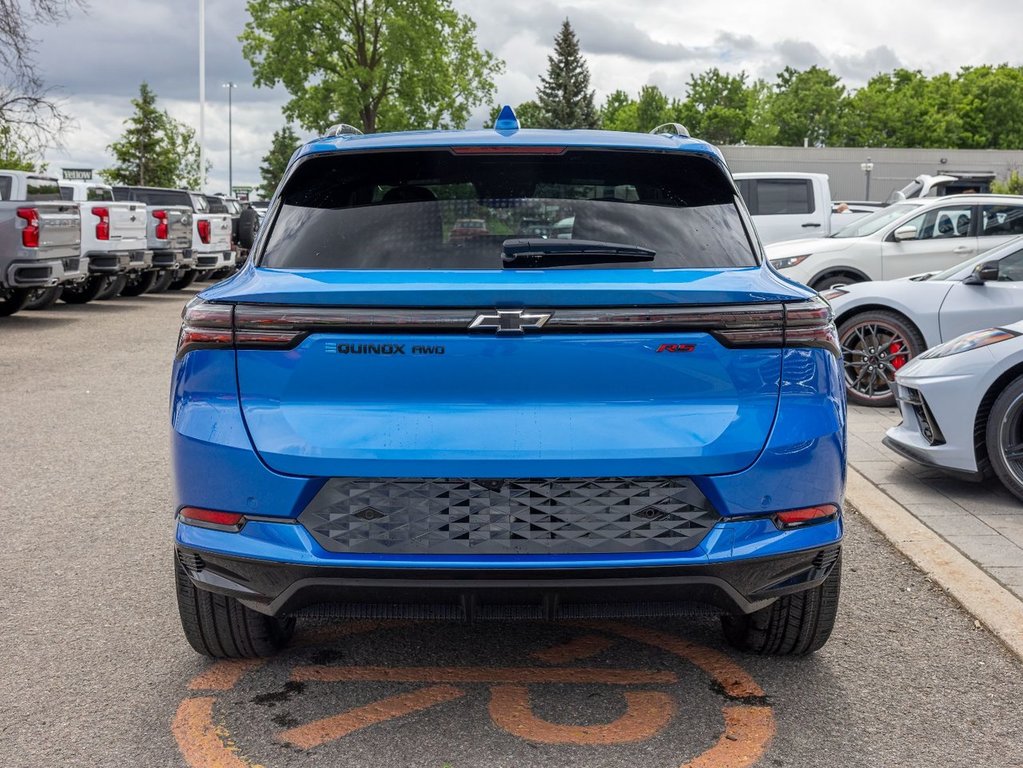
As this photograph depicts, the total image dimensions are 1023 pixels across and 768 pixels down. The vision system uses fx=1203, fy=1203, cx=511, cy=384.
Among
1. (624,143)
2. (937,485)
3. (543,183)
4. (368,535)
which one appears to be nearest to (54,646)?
(368,535)

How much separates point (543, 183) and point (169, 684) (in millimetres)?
1969

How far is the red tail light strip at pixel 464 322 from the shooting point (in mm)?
3176

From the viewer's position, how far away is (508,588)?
3209 mm

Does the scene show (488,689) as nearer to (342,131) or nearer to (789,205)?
(342,131)

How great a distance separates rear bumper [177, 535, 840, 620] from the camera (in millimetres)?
3197

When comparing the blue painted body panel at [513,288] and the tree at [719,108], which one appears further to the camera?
the tree at [719,108]

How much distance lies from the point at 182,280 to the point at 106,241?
764cm

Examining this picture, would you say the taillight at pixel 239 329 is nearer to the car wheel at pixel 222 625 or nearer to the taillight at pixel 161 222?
the car wheel at pixel 222 625

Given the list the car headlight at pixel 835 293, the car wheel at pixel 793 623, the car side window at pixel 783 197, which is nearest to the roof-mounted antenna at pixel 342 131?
the car wheel at pixel 793 623

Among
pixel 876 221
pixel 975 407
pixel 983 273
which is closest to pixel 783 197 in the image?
pixel 876 221

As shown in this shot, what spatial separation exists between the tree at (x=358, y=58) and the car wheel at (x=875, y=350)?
4723cm

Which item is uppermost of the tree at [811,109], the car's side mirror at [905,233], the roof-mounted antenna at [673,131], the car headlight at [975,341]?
the tree at [811,109]

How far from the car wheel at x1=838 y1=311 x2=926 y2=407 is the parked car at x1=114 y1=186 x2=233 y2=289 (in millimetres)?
16662

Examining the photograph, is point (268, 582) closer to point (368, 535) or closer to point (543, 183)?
point (368, 535)
